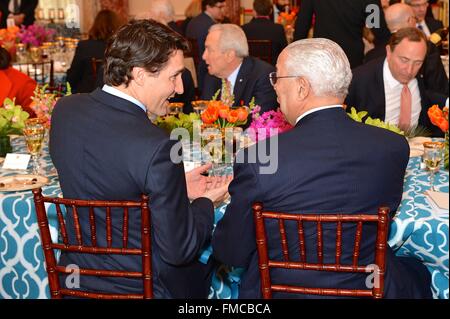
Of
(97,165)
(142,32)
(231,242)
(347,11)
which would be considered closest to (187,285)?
(231,242)

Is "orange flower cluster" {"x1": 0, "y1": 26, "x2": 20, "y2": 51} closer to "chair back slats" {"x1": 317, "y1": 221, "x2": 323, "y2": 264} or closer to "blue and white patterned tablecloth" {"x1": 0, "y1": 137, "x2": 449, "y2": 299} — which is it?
"blue and white patterned tablecloth" {"x1": 0, "y1": 137, "x2": 449, "y2": 299}

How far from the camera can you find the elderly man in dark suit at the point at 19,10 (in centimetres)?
916

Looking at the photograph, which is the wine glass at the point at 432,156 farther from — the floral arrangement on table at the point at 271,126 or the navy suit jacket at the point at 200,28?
the navy suit jacket at the point at 200,28

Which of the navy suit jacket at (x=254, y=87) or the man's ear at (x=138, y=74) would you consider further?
the navy suit jacket at (x=254, y=87)

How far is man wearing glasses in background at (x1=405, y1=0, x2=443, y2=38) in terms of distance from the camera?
6.38 m

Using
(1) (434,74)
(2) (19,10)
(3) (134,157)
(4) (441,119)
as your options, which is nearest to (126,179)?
(3) (134,157)

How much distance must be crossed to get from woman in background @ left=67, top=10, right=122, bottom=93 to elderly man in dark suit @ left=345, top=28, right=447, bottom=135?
2.14 m

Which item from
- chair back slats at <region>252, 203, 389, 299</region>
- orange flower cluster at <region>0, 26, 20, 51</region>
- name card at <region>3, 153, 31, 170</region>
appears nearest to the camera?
chair back slats at <region>252, 203, 389, 299</region>

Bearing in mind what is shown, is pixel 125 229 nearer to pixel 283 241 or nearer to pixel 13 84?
pixel 283 241

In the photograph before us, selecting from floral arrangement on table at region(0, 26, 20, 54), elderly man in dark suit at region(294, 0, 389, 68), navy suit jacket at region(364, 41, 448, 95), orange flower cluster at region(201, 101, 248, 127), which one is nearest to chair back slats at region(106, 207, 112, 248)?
orange flower cluster at region(201, 101, 248, 127)

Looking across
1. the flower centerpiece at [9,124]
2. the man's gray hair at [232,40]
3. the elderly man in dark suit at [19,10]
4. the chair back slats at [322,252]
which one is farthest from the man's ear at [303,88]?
the elderly man in dark suit at [19,10]

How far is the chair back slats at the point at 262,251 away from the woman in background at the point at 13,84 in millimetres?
2927

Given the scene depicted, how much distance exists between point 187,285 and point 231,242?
30 cm

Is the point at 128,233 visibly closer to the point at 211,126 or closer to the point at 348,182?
the point at 348,182
